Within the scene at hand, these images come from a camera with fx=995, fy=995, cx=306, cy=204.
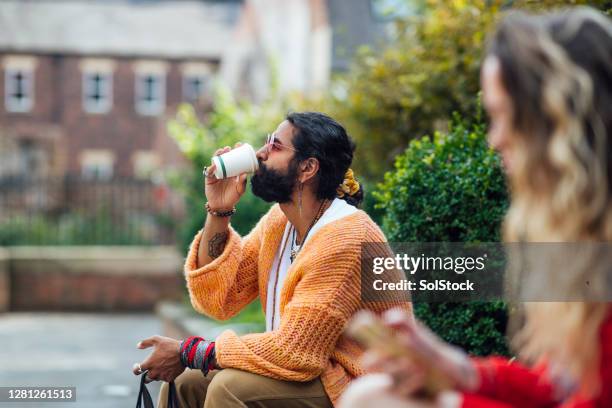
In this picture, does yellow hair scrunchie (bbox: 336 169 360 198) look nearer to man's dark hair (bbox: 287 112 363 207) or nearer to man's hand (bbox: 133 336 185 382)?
man's dark hair (bbox: 287 112 363 207)

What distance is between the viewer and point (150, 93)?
4072cm

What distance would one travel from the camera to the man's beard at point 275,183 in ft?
12.4

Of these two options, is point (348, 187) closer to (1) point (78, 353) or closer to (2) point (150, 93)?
(1) point (78, 353)

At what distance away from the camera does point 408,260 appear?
15.8 feet

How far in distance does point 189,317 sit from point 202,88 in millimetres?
30962

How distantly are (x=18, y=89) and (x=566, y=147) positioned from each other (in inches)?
1599

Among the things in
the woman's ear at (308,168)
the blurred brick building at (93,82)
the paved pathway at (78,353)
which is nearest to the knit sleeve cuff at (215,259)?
the woman's ear at (308,168)

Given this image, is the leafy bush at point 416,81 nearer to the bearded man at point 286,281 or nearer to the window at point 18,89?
the bearded man at point 286,281

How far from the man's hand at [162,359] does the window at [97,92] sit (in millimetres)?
38021

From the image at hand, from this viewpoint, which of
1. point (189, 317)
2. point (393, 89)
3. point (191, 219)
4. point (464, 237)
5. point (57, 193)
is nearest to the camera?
point (464, 237)

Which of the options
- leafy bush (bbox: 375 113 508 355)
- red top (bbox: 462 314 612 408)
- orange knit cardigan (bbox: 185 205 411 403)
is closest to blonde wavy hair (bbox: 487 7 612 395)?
red top (bbox: 462 314 612 408)

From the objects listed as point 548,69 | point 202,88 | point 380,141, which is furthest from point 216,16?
point 548,69

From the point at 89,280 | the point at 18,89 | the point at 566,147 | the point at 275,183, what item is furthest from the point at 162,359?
the point at 18,89

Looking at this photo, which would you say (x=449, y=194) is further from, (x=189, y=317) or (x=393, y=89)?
(x=189, y=317)
